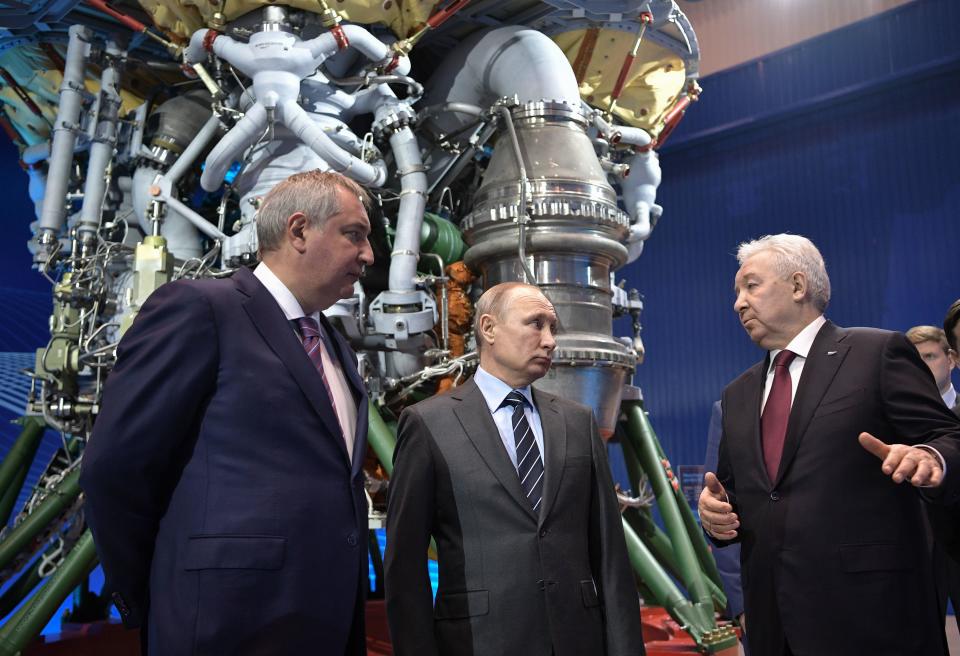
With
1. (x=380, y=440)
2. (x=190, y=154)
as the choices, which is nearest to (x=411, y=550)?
(x=380, y=440)

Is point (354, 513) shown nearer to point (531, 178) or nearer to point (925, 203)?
point (531, 178)

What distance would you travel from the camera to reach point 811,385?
91.3 inches

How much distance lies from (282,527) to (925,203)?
856 cm

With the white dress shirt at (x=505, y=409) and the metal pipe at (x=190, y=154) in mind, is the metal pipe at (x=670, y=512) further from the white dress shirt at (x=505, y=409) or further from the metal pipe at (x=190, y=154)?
the metal pipe at (x=190, y=154)

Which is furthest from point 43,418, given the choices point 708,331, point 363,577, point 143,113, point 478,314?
point 708,331

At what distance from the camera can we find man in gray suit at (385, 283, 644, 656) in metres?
2.28

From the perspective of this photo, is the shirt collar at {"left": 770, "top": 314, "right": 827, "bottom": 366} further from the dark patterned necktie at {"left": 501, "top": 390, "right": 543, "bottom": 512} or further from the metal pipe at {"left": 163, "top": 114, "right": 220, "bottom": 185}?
the metal pipe at {"left": 163, "top": 114, "right": 220, "bottom": 185}

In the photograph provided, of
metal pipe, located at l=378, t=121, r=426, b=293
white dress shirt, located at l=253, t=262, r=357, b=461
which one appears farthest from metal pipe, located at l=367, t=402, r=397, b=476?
white dress shirt, located at l=253, t=262, r=357, b=461

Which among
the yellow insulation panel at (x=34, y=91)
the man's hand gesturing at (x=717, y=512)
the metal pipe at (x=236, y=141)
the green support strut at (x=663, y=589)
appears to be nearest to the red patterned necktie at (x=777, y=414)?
the man's hand gesturing at (x=717, y=512)

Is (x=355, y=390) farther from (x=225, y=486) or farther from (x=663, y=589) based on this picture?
(x=663, y=589)

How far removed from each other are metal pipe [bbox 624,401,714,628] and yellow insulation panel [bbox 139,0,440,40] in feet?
10.5

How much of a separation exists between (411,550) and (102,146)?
5.03m

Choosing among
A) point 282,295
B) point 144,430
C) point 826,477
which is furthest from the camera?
point 826,477

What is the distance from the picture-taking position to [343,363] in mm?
2240
